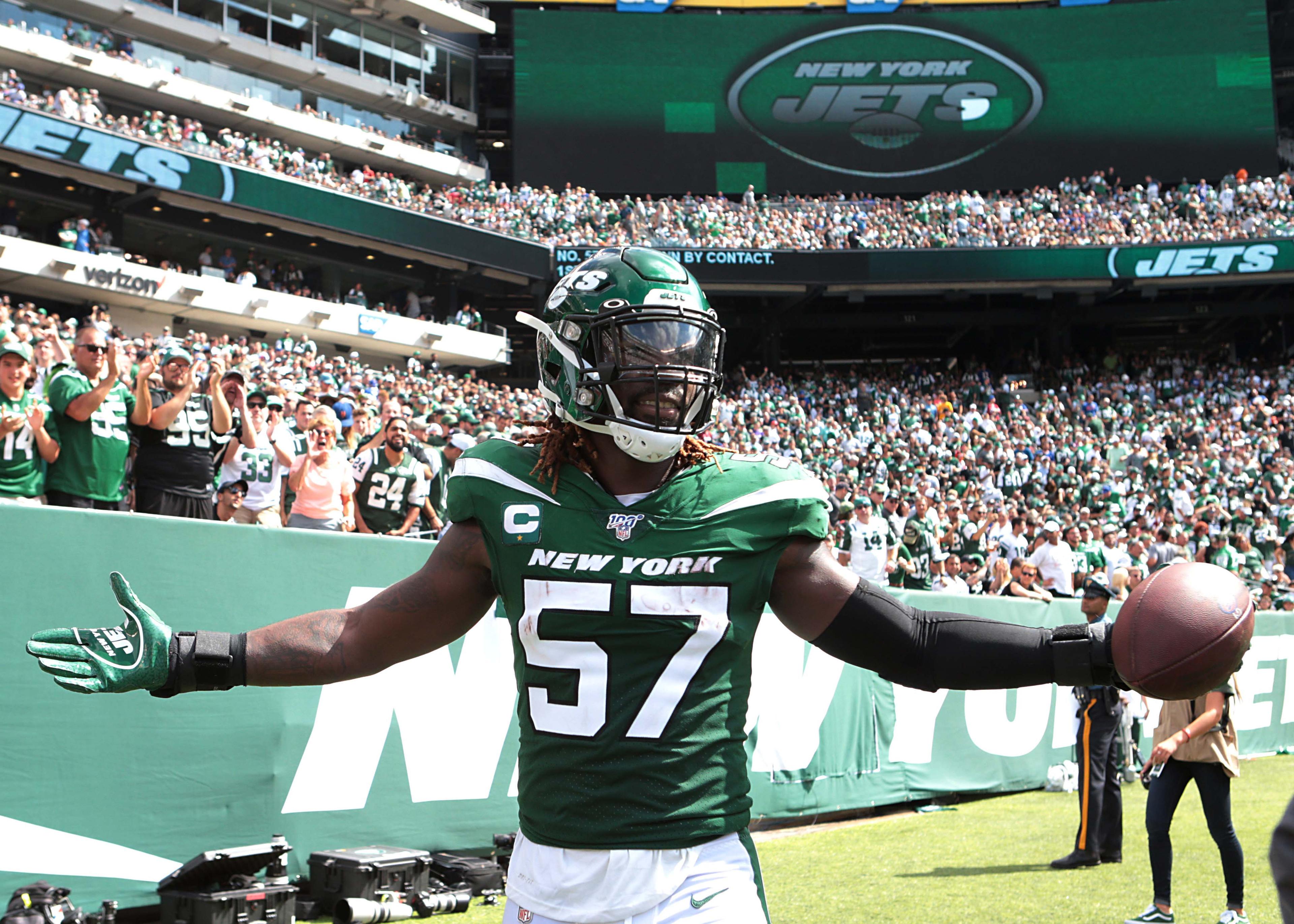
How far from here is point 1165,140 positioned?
40.4m

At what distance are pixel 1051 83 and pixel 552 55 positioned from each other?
16725mm

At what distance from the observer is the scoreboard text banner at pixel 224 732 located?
5.31m

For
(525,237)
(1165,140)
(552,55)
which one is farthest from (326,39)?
(1165,140)

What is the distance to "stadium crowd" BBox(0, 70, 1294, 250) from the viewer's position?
35.8 m

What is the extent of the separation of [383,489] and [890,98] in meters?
36.6

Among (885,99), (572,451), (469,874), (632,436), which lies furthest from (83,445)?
(885,99)

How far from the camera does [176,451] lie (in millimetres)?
7789

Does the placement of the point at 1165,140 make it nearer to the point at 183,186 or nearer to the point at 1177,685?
the point at 183,186

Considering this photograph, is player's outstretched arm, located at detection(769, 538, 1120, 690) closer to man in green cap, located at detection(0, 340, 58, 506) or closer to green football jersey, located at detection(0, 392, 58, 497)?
man in green cap, located at detection(0, 340, 58, 506)

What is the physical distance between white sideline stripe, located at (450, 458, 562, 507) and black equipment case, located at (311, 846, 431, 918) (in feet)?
12.8

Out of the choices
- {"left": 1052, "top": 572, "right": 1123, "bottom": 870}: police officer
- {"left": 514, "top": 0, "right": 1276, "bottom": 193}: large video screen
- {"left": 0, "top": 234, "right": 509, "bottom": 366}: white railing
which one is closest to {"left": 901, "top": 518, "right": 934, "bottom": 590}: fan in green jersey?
{"left": 1052, "top": 572, "right": 1123, "bottom": 870}: police officer

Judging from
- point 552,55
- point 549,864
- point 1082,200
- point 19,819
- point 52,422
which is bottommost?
point 19,819

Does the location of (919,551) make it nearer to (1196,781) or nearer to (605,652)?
(1196,781)

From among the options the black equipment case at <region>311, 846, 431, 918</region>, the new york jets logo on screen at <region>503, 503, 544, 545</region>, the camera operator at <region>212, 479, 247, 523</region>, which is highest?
the camera operator at <region>212, 479, 247, 523</region>
